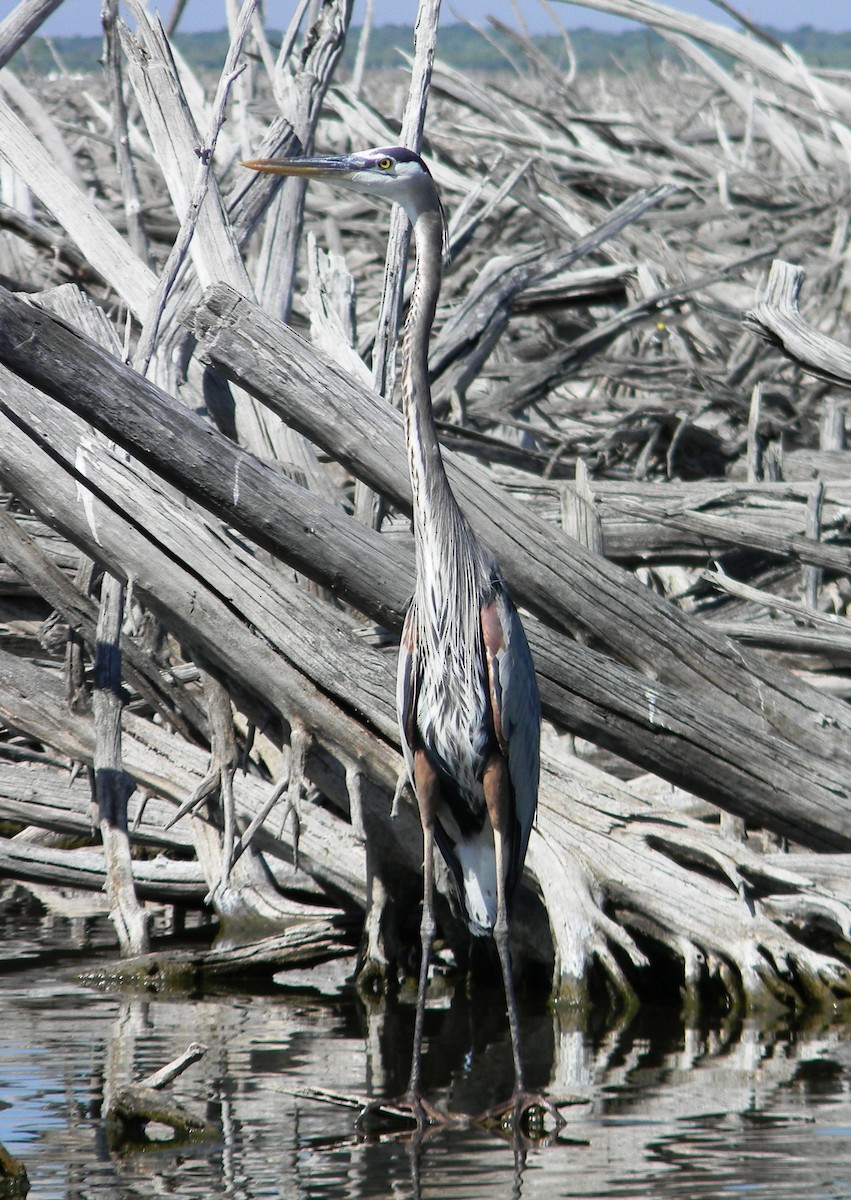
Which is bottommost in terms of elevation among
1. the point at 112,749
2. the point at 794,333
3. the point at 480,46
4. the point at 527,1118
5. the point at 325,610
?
the point at 527,1118

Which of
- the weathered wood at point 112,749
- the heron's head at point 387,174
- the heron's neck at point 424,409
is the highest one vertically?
the heron's head at point 387,174

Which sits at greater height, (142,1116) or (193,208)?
(193,208)

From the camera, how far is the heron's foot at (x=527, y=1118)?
410cm

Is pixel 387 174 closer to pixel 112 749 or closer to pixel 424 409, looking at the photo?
pixel 424 409

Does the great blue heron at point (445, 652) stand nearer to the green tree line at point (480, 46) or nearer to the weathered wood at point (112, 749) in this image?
the weathered wood at point (112, 749)

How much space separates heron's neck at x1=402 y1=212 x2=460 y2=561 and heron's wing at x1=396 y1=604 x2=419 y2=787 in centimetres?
20

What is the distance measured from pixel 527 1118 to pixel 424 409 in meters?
2.00

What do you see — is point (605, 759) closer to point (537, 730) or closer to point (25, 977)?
point (537, 730)

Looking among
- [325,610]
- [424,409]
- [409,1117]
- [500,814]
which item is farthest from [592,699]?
[409,1117]

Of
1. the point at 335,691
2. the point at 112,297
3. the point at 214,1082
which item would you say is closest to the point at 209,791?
the point at 335,691

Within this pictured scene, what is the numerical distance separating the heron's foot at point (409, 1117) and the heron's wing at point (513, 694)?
86cm

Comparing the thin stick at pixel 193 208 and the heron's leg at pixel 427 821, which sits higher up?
the thin stick at pixel 193 208

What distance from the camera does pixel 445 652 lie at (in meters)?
4.80

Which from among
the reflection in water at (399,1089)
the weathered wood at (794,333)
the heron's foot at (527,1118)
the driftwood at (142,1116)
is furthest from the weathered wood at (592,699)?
the driftwood at (142,1116)
